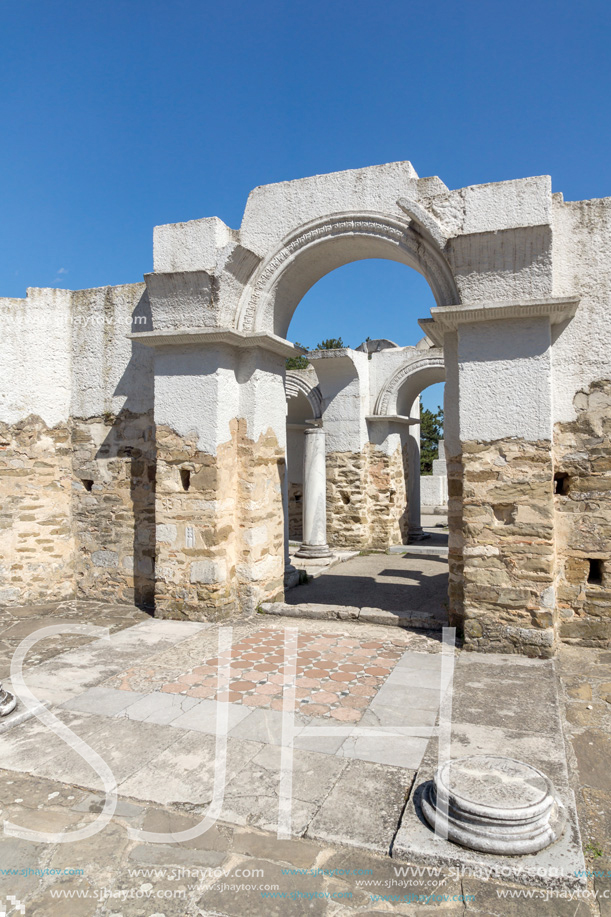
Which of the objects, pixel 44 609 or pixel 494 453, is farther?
pixel 44 609

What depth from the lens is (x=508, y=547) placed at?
504 cm

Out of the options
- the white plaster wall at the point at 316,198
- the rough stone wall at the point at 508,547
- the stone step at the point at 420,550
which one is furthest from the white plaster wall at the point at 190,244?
the stone step at the point at 420,550

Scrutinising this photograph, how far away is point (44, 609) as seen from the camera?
6.77 metres

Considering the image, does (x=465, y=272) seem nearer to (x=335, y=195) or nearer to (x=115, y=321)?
(x=335, y=195)

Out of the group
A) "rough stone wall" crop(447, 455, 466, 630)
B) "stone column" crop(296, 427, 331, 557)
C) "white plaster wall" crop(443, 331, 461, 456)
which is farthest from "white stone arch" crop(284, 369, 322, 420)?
"rough stone wall" crop(447, 455, 466, 630)

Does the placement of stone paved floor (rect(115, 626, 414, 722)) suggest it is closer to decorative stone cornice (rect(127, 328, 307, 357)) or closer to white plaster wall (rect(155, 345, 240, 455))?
white plaster wall (rect(155, 345, 240, 455))

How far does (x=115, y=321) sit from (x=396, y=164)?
11.7 ft

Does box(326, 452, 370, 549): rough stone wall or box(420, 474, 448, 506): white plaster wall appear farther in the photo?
box(420, 474, 448, 506): white plaster wall

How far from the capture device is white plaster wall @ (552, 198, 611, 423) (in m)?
5.12

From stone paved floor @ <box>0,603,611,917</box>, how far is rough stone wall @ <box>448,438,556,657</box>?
45cm

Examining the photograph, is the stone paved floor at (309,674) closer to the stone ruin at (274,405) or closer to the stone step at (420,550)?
the stone ruin at (274,405)

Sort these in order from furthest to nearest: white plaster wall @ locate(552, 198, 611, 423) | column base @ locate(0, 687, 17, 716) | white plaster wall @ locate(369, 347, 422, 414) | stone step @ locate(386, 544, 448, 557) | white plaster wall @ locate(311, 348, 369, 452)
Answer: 1. white plaster wall @ locate(369, 347, 422, 414)
2. white plaster wall @ locate(311, 348, 369, 452)
3. stone step @ locate(386, 544, 448, 557)
4. white plaster wall @ locate(552, 198, 611, 423)
5. column base @ locate(0, 687, 17, 716)

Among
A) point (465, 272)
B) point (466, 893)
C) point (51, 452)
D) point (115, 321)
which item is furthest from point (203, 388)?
point (466, 893)

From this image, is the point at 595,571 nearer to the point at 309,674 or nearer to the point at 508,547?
the point at 508,547
